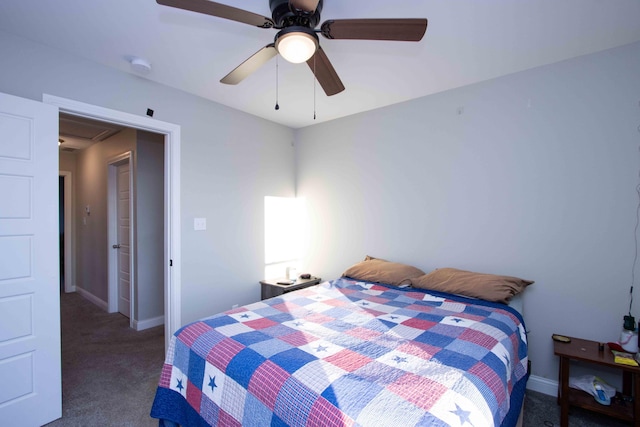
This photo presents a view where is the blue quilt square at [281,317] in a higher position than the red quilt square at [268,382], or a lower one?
higher

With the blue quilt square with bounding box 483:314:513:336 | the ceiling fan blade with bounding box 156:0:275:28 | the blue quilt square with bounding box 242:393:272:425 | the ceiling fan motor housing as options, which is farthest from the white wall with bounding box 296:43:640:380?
the blue quilt square with bounding box 242:393:272:425

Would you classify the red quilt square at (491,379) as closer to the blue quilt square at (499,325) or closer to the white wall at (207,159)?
the blue quilt square at (499,325)

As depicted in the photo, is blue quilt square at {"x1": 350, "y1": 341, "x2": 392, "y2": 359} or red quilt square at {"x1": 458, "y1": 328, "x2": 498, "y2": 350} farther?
red quilt square at {"x1": 458, "y1": 328, "x2": 498, "y2": 350}

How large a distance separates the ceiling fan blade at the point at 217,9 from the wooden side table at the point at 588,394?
263cm

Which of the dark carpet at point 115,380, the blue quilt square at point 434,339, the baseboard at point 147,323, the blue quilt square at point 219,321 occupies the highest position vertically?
the blue quilt square at point 219,321

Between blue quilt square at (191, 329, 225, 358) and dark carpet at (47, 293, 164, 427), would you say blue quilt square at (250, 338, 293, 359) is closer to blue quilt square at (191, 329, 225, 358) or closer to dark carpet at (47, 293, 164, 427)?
blue quilt square at (191, 329, 225, 358)

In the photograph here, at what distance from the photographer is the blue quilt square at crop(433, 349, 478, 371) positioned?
4.38ft

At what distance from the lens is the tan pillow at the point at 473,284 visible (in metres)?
2.25

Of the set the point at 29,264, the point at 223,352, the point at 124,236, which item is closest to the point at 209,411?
the point at 223,352

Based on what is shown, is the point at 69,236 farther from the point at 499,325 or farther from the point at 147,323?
the point at 499,325

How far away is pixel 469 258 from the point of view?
2.70 meters

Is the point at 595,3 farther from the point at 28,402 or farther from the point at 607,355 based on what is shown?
the point at 28,402

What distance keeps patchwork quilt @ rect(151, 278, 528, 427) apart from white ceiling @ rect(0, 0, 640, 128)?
1813mm

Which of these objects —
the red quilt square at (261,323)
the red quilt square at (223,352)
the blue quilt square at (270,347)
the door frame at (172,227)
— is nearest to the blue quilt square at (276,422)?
the blue quilt square at (270,347)
